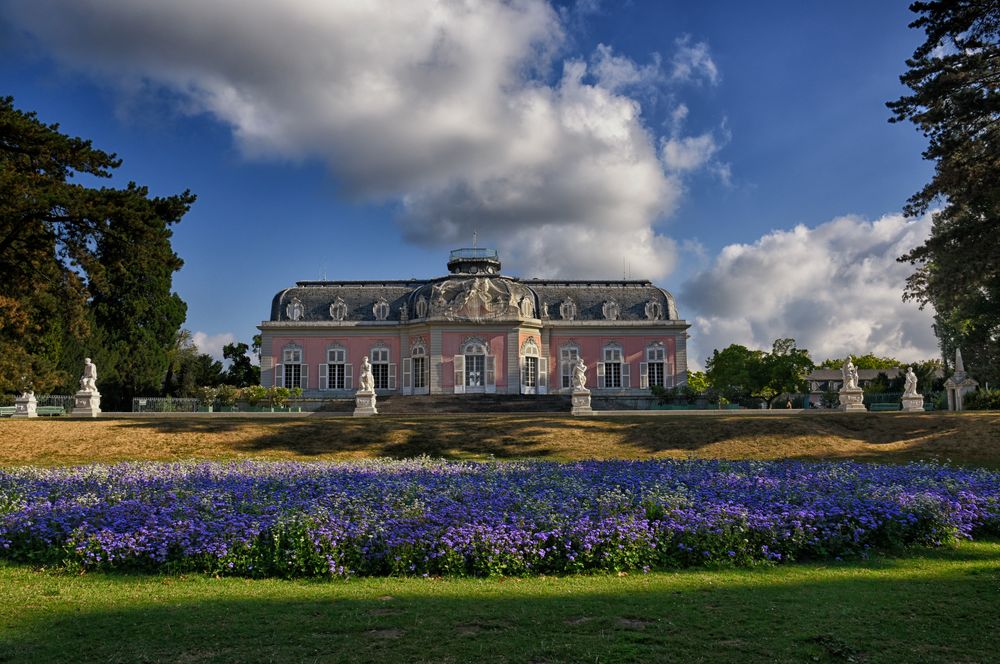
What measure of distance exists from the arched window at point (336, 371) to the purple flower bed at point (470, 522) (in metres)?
37.7

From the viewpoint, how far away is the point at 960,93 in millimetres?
19969

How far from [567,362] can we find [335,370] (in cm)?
1483

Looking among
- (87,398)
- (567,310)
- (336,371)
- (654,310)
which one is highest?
(567,310)

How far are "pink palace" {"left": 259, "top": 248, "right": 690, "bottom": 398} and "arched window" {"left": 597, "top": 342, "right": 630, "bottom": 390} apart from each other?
0.21ft

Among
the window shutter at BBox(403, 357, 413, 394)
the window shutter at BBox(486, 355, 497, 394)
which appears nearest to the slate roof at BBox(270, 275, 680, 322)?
the window shutter at BBox(403, 357, 413, 394)

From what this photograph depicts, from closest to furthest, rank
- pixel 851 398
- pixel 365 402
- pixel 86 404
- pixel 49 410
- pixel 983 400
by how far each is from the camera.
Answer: pixel 86 404, pixel 983 400, pixel 851 398, pixel 365 402, pixel 49 410

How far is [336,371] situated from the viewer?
48.7 meters

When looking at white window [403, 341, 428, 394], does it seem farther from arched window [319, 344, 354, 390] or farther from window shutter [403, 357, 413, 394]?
arched window [319, 344, 354, 390]

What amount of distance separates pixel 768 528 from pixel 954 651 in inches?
118

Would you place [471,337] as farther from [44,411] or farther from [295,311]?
[44,411]

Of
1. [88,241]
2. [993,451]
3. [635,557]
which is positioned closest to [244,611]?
[635,557]

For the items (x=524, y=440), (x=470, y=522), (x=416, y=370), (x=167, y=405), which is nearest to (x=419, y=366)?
(x=416, y=370)

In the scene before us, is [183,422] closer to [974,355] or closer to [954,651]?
[954,651]

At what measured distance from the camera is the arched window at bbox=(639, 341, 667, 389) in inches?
1918
